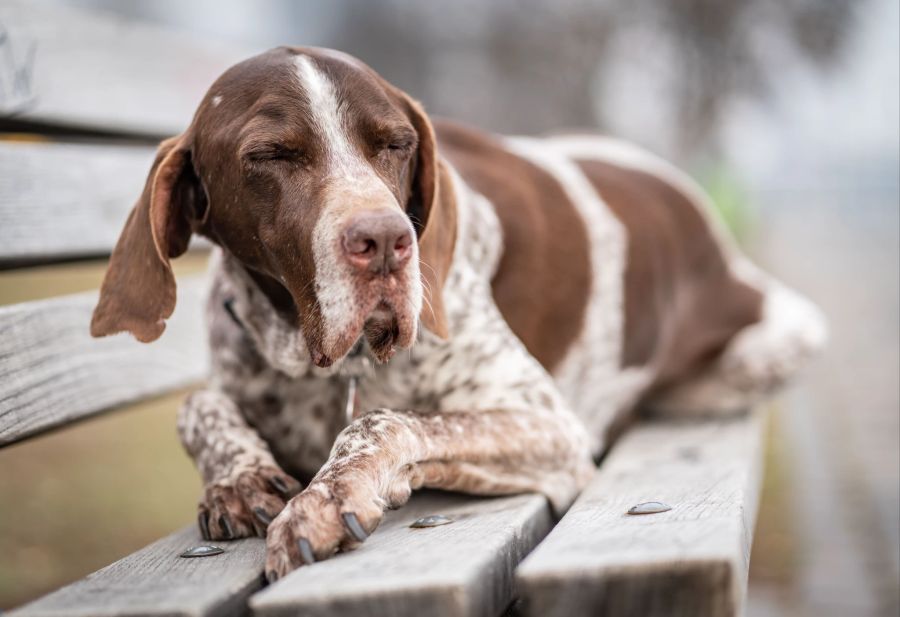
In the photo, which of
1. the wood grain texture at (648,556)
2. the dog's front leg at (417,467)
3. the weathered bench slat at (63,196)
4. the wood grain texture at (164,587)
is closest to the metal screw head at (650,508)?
the wood grain texture at (648,556)

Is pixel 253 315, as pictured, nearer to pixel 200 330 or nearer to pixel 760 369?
pixel 200 330

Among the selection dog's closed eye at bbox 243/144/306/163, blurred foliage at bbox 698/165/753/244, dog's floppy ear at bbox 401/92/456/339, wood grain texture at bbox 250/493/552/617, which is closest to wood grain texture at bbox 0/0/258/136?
dog's closed eye at bbox 243/144/306/163

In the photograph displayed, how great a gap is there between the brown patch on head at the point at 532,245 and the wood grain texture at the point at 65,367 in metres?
1.02

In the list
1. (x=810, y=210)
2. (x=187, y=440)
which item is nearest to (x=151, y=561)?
(x=187, y=440)

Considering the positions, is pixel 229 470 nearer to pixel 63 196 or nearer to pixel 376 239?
pixel 376 239

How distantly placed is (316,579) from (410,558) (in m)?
0.15

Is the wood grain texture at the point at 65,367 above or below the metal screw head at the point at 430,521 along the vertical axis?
above

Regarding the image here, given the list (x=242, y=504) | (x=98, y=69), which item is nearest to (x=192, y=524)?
(x=242, y=504)

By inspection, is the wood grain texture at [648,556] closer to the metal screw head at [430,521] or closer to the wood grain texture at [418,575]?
the wood grain texture at [418,575]

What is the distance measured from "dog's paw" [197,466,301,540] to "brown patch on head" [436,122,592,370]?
954mm

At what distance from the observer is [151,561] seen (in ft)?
6.57

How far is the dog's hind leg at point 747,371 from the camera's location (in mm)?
3891

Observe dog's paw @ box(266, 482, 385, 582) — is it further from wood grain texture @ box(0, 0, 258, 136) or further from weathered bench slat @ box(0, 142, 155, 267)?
wood grain texture @ box(0, 0, 258, 136)

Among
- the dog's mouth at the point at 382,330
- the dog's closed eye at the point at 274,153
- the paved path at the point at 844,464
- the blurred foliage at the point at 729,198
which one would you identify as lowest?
the blurred foliage at the point at 729,198
